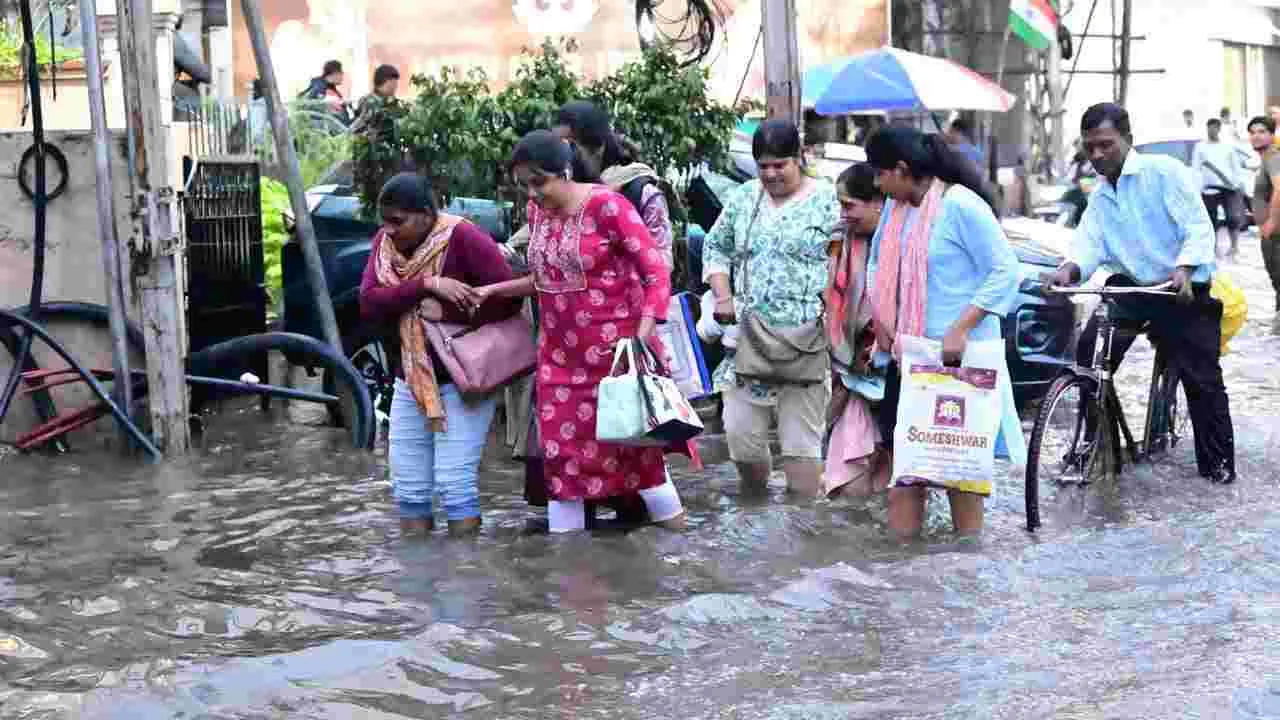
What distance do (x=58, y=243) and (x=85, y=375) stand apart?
924 mm

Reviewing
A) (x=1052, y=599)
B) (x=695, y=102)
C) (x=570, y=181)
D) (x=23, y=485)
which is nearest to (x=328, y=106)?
(x=695, y=102)

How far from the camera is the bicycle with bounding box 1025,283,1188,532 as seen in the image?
316 inches

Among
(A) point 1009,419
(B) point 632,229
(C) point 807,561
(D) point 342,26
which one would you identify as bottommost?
(C) point 807,561

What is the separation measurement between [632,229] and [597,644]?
1.71 metres

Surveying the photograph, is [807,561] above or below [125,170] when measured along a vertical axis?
below

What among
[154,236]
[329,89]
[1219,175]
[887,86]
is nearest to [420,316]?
[154,236]

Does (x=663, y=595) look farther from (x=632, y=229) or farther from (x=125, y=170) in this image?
(x=125, y=170)

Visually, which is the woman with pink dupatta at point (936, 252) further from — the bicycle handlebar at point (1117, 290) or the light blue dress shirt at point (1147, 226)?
the light blue dress shirt at point (1147, 226)

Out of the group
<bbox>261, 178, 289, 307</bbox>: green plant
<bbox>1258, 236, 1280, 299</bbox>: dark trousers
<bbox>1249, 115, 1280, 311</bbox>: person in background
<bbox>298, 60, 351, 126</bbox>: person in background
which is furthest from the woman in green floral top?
<bbox>298, 60, 351, 126</bbox>: person in background

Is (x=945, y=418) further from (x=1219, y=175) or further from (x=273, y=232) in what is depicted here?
(x=1219, y=175)

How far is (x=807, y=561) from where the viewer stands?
24.6 ft

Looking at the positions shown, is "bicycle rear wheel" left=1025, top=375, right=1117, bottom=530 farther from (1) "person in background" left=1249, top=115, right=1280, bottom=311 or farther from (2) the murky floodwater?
(1) "person in background" left=1249, top=115, right=1280, bottom=311

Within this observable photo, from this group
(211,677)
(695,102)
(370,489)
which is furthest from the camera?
(695,102)

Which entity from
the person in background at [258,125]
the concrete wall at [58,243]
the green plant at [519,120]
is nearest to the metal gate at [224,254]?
the concrete wall at [58,243]
